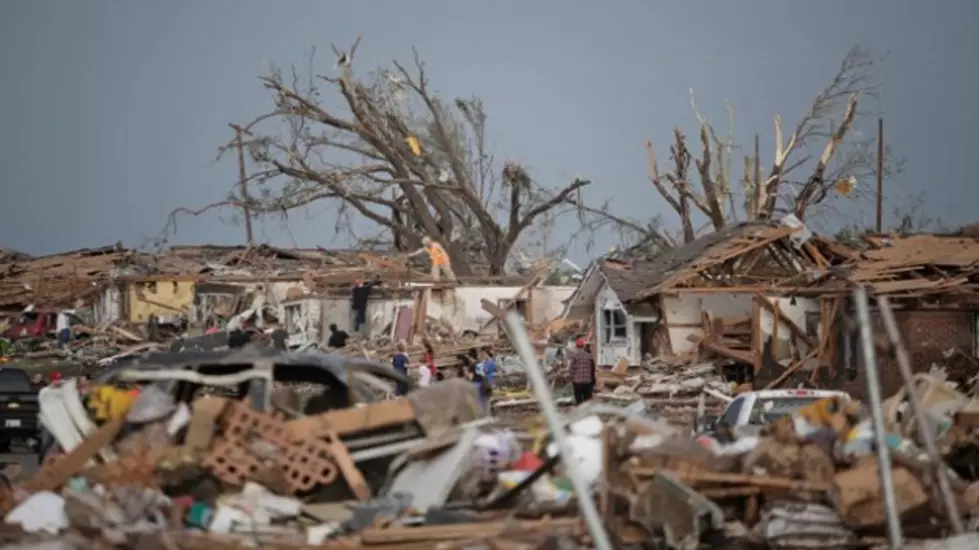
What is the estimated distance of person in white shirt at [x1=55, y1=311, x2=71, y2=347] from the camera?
49812mm

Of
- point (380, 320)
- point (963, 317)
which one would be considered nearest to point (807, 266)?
point (963, 317)

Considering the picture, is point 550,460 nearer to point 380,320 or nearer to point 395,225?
point 380,320

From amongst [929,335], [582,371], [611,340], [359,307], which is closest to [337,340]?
[359,307]

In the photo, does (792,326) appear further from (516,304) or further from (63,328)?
(63,328)

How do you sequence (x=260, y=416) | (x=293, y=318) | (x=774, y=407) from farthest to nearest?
(x=293, y=318), (x=774, y=407), (x=260, y=416)

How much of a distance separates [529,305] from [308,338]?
6529 millimetres

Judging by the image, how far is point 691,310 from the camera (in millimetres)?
34594

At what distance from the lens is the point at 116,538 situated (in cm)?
1041

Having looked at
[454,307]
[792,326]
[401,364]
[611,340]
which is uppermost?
[454,307]

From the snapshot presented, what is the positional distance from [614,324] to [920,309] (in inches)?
469

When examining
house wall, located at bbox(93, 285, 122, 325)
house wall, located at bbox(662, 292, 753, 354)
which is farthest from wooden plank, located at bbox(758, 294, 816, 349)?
house wall, located at bbox(93, 285, 122, 325)

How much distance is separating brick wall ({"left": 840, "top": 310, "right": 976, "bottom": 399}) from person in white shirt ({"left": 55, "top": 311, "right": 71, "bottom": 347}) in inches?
1210

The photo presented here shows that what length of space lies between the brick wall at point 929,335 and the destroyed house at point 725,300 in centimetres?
400

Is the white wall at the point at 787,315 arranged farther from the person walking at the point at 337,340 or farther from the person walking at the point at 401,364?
the person walking at the point at 337,340
